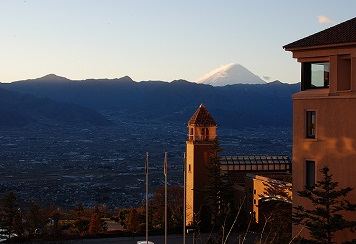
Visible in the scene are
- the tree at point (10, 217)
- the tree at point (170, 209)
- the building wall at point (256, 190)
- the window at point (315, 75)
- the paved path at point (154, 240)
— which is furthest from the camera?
the tree at point (170, 209)

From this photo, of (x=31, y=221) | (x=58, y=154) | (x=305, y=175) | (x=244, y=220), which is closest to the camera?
(x=305, y=175)

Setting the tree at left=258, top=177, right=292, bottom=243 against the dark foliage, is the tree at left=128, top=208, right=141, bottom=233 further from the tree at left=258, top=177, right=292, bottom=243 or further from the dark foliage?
the tree at left=258, top=177, right=292, bottom=243

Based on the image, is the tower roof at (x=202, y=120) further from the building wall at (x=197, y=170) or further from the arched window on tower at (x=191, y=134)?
the building wall at (x=197, y=170)

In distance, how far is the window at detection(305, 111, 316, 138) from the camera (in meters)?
22.2

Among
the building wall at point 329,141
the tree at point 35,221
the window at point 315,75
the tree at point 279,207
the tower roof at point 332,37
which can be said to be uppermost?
the tower roof at point 332,37

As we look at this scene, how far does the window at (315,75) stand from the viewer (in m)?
21.7

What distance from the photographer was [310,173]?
22.3 m

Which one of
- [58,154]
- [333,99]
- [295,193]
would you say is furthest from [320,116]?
[58,154]

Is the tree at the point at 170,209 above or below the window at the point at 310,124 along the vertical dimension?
below

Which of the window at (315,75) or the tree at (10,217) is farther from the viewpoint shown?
the tree at (10,217)

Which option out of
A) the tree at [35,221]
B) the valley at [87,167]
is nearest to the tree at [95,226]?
the tree at [35,221]

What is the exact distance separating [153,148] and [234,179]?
12359 cm

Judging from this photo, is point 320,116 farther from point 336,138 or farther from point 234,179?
point 234,179

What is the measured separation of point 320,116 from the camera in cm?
2183
